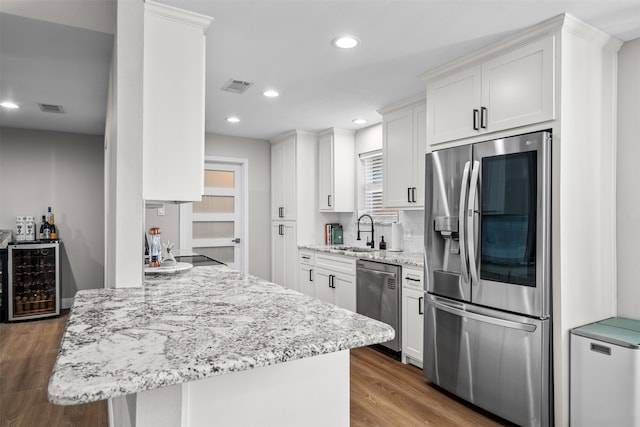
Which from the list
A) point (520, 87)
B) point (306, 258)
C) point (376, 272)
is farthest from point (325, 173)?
point (520, 87)

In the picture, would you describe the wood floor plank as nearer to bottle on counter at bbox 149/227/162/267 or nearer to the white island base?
the white island base

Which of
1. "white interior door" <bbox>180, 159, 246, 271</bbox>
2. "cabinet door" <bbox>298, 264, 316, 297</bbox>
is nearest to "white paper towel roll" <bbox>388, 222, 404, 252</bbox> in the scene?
"cabinet door" <bbox>298, 264, 316, 297</bbox>

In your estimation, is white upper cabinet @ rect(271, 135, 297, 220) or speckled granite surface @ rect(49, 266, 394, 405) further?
white upper cabinet @ rect(271, 135, 297, 220)

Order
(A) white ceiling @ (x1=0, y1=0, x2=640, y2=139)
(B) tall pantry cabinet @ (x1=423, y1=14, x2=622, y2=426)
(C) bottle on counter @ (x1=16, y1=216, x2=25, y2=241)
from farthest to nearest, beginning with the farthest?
(C) bottle on counter @ (x1=16, y1=216, x2=25, y2=241), (B) tall pantry cabinet @ (x1=423, y1=14, x2=622, y2=426), (A) white ceiling @ (x1=0, y1=0, x2=640, y2=139)

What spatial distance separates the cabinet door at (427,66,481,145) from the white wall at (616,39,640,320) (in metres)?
0.86

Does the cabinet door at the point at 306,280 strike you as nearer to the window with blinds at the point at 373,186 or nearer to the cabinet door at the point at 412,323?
the window with blinds at the point at 373,186

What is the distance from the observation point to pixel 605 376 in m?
2.11

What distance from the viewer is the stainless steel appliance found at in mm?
2230

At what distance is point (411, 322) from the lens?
130 inches

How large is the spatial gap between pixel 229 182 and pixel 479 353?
13.1 feet

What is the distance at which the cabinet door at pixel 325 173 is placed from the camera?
16.0ft

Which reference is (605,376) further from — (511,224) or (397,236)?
(397,236)

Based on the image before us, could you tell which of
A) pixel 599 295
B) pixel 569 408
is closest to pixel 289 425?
pixel 569 408

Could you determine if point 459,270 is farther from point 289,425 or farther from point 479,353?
point 289,425
